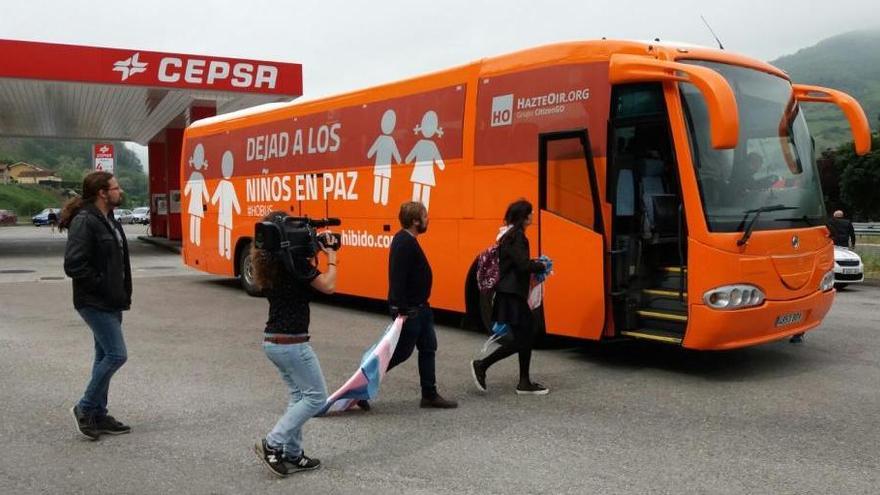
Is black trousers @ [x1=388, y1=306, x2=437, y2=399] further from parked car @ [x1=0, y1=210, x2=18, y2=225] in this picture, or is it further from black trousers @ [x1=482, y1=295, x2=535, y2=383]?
parked car @ [x1=0, y1=210, x2=18, y2=225]

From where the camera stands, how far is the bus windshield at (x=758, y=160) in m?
6.65

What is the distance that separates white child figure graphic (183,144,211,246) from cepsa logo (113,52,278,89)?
8.01 m

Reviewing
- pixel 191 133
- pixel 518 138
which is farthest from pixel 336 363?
pixel 191 133

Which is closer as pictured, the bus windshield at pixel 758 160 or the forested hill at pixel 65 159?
the bus windshield at pixel 758 160

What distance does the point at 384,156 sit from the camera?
33.1 feet

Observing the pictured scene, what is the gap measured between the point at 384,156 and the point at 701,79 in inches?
194

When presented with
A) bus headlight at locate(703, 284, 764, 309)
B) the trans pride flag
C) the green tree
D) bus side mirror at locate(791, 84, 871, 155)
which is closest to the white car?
bus side mirror at locate(791, 84, 871, 155)

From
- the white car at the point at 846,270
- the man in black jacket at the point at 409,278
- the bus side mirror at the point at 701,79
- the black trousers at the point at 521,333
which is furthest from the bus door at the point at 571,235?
the white car at the point at 846,270

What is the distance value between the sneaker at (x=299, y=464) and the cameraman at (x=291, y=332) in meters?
0.05

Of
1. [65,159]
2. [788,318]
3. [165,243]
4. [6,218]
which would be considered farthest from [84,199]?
[65,159]

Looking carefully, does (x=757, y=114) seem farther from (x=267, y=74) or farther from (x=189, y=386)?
(x=267, y=74)

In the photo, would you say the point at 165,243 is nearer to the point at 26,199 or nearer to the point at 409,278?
the point at 409,278

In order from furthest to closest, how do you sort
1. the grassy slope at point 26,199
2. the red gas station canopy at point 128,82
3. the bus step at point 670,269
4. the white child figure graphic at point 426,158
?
the grassy slope at point 26,199, the red gas station canopy at point 128,82, the white child figure graphic at point 426,158, the bus step at point 670,269

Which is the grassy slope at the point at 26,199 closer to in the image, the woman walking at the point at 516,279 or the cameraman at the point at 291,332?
the woman walking at the point at 516,279
